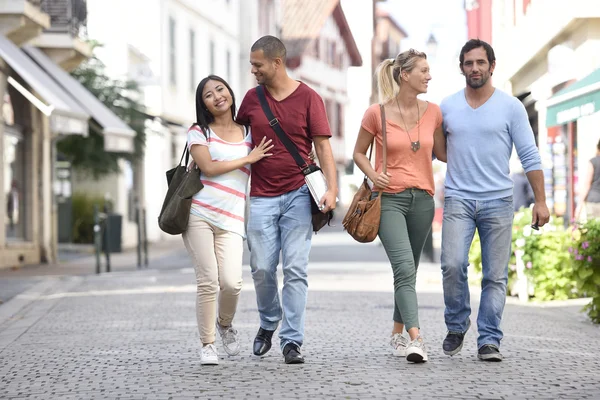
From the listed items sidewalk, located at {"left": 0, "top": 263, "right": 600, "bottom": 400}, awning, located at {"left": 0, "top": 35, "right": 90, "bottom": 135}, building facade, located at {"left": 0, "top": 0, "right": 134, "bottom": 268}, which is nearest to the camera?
sidewalk, located at {"left": 0, "top": 263, "right": 600, "bottom": 400}

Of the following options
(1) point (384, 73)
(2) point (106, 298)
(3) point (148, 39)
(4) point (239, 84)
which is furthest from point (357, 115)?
(1) point (384, 73)

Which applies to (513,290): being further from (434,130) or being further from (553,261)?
(434,130)

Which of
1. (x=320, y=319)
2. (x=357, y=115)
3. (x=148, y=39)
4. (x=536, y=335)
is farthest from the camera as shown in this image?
(x=357, y=115)

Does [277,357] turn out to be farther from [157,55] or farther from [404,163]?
[157,55]

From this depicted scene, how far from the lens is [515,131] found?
786 cm

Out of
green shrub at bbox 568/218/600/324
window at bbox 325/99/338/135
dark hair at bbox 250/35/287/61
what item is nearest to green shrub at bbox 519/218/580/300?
green shrub at bbox 568/218/600/324

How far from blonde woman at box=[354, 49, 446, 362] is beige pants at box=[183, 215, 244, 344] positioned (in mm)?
869

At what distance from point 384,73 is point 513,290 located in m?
6.36

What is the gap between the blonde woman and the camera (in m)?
7.71

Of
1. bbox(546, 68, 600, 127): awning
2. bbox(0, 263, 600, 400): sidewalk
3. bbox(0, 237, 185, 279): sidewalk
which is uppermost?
bbox(546, 68, 600, 127): awning

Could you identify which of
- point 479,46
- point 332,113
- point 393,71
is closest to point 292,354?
point 393,71

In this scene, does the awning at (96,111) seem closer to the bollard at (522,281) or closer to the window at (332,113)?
the bollard at (522,281)

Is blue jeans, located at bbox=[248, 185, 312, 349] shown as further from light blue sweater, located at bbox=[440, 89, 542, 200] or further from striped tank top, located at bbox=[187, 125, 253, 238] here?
light blue sweater, located at bbox=[440, 89, 542, 200]

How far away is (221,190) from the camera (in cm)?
775
